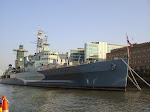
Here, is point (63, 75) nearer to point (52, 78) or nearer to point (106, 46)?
point (52, 78)

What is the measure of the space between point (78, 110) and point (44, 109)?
240 centimetres

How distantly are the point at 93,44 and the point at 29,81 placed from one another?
32.5m

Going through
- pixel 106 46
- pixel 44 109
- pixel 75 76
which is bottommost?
pixel 44 109

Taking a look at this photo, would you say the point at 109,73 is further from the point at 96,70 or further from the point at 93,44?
the point at 93,44

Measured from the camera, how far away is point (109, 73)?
60.8 feet

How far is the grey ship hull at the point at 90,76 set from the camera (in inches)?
715

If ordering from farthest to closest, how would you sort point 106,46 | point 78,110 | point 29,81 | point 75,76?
point 106,46 < point 29,81 < point 75,76 < point 78,110

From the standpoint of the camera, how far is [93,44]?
57.4 meters

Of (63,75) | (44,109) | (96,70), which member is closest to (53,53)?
(63,75)

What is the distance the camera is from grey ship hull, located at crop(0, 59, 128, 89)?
1816 centimetres

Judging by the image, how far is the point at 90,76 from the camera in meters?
20.0

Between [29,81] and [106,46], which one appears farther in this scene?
[106,46]

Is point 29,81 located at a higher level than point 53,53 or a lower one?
lower

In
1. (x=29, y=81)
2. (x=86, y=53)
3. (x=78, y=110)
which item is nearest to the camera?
(x=78, y=110)
